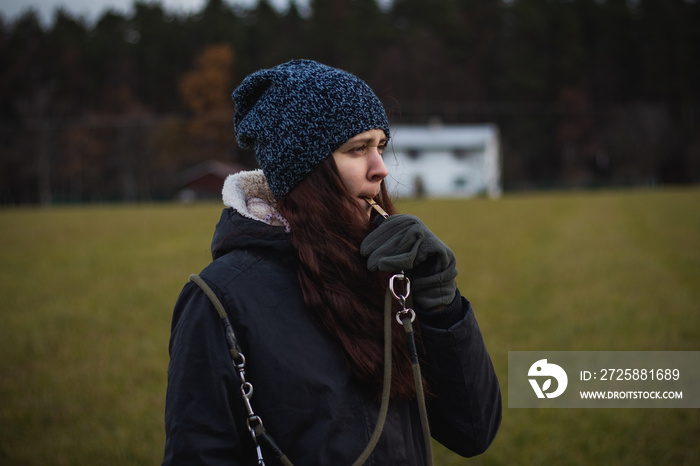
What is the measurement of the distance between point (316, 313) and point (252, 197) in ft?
1.38

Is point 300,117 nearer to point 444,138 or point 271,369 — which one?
point 271,369

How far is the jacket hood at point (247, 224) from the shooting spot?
154 cm

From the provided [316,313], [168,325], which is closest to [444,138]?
[168,325]

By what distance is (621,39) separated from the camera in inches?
2948

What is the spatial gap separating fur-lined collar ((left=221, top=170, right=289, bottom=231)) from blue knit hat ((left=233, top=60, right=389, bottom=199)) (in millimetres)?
58

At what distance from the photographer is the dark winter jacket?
139cm

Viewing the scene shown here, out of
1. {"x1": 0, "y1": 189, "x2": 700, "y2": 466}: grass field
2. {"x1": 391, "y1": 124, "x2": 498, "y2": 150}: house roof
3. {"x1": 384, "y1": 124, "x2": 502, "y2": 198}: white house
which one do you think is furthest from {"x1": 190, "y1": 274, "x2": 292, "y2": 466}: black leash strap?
{"x1": 384, "y1": 124, "x2": 502, "y2": 198}: white house

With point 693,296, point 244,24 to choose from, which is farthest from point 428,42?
point 693,296

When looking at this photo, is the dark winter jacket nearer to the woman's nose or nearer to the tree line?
the woman's nose

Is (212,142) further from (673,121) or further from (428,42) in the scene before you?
(673,121)

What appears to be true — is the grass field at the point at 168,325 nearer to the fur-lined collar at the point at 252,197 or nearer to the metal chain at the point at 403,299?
the fur-lined collar at the point at 252,197

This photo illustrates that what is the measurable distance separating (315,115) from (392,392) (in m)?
0.82

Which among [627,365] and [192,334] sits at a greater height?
[192,334]

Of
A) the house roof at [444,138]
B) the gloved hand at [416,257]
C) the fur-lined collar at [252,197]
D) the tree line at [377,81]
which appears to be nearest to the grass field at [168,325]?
the fur-lined collar at [252,197]
